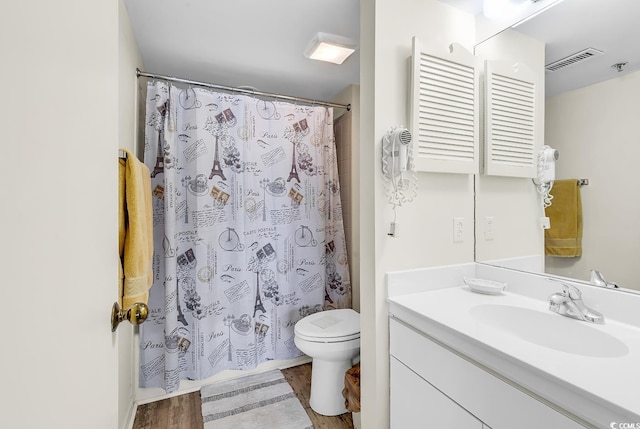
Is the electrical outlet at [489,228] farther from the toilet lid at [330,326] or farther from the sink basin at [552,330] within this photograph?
the toilet lid at [330,326]

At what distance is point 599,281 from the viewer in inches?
41.5

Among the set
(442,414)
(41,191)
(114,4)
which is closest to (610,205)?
(442,414)

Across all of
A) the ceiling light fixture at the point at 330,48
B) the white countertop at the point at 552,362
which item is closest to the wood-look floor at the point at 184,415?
the white countertop at the point at 552,362

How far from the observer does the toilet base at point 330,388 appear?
5.68 feet

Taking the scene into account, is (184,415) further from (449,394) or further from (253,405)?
(449,394)

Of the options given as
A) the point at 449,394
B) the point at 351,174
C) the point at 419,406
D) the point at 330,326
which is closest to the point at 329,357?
the point at 330,326

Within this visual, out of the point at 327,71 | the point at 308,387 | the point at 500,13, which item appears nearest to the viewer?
the point at 500,13

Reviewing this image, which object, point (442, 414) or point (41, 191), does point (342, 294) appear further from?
point (41, 191)

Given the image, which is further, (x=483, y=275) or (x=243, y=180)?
(x=243, y=180)

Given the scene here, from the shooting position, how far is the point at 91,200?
1.81ft

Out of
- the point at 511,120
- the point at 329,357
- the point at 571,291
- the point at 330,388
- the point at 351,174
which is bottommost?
the point at 330,388

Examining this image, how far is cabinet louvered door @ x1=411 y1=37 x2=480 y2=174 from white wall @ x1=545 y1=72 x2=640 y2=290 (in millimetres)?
337

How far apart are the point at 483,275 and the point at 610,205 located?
0.59m

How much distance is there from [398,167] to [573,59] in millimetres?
813
